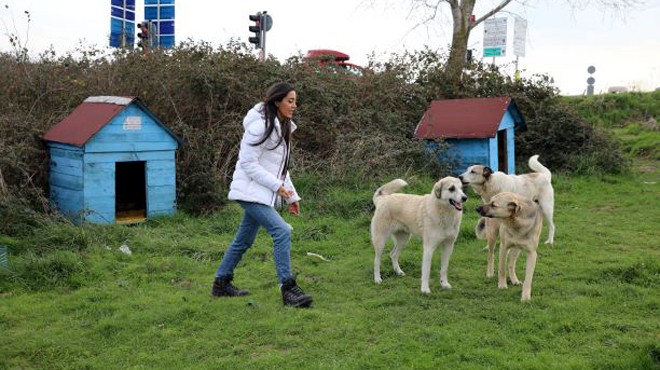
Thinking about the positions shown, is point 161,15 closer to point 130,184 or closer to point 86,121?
Answer: point 130,184

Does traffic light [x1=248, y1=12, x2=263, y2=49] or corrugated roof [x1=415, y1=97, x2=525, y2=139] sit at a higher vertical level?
traffic light [x1=248, y1=12, x2=263, y2=49]

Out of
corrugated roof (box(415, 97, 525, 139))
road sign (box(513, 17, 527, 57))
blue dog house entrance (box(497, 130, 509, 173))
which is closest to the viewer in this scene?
corrugated roof (box(415, 97, 525, 139))

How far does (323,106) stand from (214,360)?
26.8 feet

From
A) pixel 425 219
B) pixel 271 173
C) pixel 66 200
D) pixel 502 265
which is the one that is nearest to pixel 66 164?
pixel 66 200

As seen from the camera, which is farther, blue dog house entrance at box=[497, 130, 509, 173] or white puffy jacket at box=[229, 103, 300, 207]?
blue dog house entrance at box=[497, 130, 509, 173]

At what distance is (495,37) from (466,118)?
25.8 ft

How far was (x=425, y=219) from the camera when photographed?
604cm

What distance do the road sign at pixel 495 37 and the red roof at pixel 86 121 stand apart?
12291 millimetres

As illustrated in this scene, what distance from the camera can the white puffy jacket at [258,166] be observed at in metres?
5.28

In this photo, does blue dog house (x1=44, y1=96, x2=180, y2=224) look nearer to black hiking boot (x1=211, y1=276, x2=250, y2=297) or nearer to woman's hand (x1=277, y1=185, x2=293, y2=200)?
black hiking boot (x1=211, y1=276, x2=250, y2=297)

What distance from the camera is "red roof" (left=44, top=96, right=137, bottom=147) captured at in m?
8.27

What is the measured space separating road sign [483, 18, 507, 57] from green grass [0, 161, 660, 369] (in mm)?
10694

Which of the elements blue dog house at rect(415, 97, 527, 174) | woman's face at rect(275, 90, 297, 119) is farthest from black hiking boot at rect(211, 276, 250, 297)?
blue dog house at rect(415, 97, 527, 174)

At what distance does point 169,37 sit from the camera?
65.2ft
